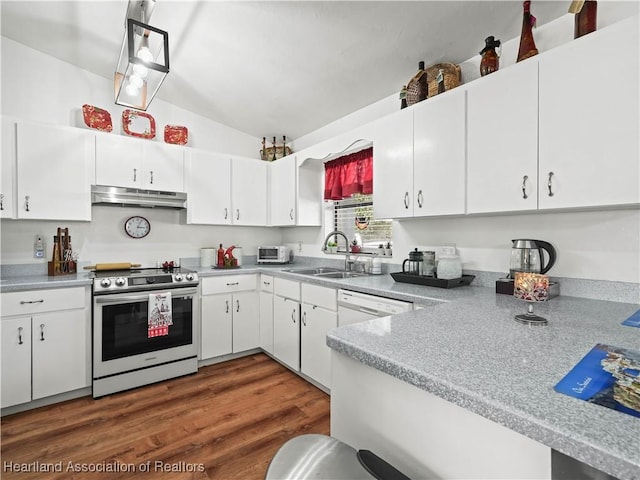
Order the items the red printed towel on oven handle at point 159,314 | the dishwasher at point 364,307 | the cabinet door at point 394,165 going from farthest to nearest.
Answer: the red printed towel on oven handle at point 159,314
the cabinet door at point 394,165
the dishwasher at point 364,307

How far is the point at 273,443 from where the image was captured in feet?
6.41

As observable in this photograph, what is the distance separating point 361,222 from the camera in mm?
3328

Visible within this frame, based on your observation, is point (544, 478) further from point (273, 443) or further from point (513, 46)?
point (513, 46)

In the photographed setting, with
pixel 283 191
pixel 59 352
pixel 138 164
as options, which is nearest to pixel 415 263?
pixel 283 191

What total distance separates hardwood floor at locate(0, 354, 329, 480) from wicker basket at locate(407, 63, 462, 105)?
2.40 meters

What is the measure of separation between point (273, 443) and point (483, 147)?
2.18m

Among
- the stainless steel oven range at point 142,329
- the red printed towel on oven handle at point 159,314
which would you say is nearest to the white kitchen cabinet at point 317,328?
the stainless steel oven range at point 142,329

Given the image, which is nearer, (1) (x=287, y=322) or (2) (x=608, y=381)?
(2) (x=608, y=381)

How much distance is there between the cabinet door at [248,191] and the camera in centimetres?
359

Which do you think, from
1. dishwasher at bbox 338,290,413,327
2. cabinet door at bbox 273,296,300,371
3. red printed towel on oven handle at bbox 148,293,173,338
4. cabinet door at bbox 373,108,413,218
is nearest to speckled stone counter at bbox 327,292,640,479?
dishwasher at bbox 338,290,413,327

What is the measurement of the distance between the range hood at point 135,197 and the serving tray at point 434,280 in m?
2.28

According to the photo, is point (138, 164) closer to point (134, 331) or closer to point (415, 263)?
point (134, 331)

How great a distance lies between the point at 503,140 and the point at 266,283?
2.40 metres

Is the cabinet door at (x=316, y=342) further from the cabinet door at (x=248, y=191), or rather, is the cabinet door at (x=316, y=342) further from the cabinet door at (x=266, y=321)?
the cabinet door at (x=248, y=191)
